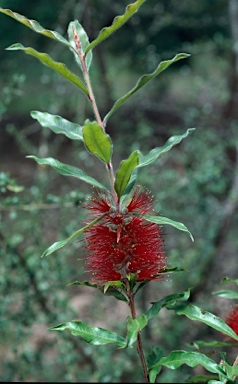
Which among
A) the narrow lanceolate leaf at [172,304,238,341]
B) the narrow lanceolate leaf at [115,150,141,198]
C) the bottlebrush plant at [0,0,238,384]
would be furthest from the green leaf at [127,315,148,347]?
the narrow lanceolate leaf at [115,150,141,198]

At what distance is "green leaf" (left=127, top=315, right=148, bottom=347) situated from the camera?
3.56ft

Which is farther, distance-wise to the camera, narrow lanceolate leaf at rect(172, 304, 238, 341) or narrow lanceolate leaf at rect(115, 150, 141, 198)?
narrow lanceolate leaf at rect(172, 304, 238, 341)

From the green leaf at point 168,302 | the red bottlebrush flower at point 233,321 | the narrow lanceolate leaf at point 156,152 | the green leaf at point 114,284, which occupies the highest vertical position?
the narrow lanceolate leaf at point 156,152

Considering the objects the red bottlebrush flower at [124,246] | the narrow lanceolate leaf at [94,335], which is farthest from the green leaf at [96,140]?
the narrow lanceolate leaf at [94,335]

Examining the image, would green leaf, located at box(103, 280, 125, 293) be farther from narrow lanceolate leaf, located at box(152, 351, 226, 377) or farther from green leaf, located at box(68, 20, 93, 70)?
green leaf, located at box(68, 20, 93, 70)

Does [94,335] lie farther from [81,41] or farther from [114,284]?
[81,41]

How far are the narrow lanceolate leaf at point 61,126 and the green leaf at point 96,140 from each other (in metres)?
0.15

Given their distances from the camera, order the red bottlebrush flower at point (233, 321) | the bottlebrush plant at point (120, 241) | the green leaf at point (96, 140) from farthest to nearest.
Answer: the red bottlebrush flower at point (233, 321), the bottlebrush plant at point (120, 241), the green leaf at point (96, 140)

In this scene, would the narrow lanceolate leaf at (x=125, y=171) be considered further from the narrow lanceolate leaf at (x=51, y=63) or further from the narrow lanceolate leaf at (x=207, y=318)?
the narrow lanceolate leaf at (x=207, y=318)

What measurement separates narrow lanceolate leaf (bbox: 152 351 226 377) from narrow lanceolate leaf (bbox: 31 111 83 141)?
20.2 inches

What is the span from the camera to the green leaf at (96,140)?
1060mm


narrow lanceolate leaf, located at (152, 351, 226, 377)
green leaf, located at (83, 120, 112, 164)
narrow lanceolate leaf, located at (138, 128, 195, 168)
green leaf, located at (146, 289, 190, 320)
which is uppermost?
green leaf, located at (83, 120, 112, 164)

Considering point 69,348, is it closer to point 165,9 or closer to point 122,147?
point 122,147

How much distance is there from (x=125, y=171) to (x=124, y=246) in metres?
0.16
